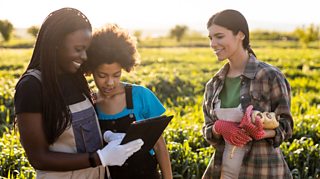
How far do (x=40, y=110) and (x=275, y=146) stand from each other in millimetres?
1467

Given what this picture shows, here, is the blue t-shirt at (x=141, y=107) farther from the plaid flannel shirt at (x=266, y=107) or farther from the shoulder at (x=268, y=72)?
the shoulder at (x=268, y=72)

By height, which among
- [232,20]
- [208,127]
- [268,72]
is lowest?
[208,127]

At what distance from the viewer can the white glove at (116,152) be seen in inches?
90.7

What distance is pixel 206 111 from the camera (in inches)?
128

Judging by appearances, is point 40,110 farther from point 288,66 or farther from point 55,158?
point 288,66

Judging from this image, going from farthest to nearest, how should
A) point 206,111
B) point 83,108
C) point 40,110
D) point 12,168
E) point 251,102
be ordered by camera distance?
point 12,168, point 206,111, point 251,102, point 83,108, point 40,110

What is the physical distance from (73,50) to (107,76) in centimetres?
33

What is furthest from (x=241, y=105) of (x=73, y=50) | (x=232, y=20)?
(x=73, y=50)

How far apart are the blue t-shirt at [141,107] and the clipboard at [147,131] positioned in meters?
0.19

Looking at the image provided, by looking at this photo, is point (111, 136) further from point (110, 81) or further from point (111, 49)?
point (111, 49)

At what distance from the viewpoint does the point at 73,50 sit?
2361mm

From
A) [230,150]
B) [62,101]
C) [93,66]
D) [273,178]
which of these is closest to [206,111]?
[230,150]

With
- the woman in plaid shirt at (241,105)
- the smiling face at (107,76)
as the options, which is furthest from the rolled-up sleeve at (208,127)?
the smiling face at (107,76)

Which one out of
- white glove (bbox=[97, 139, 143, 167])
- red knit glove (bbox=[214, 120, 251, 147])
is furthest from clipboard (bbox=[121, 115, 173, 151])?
red knit glove (bbox=[214, 120, 251, 147])
